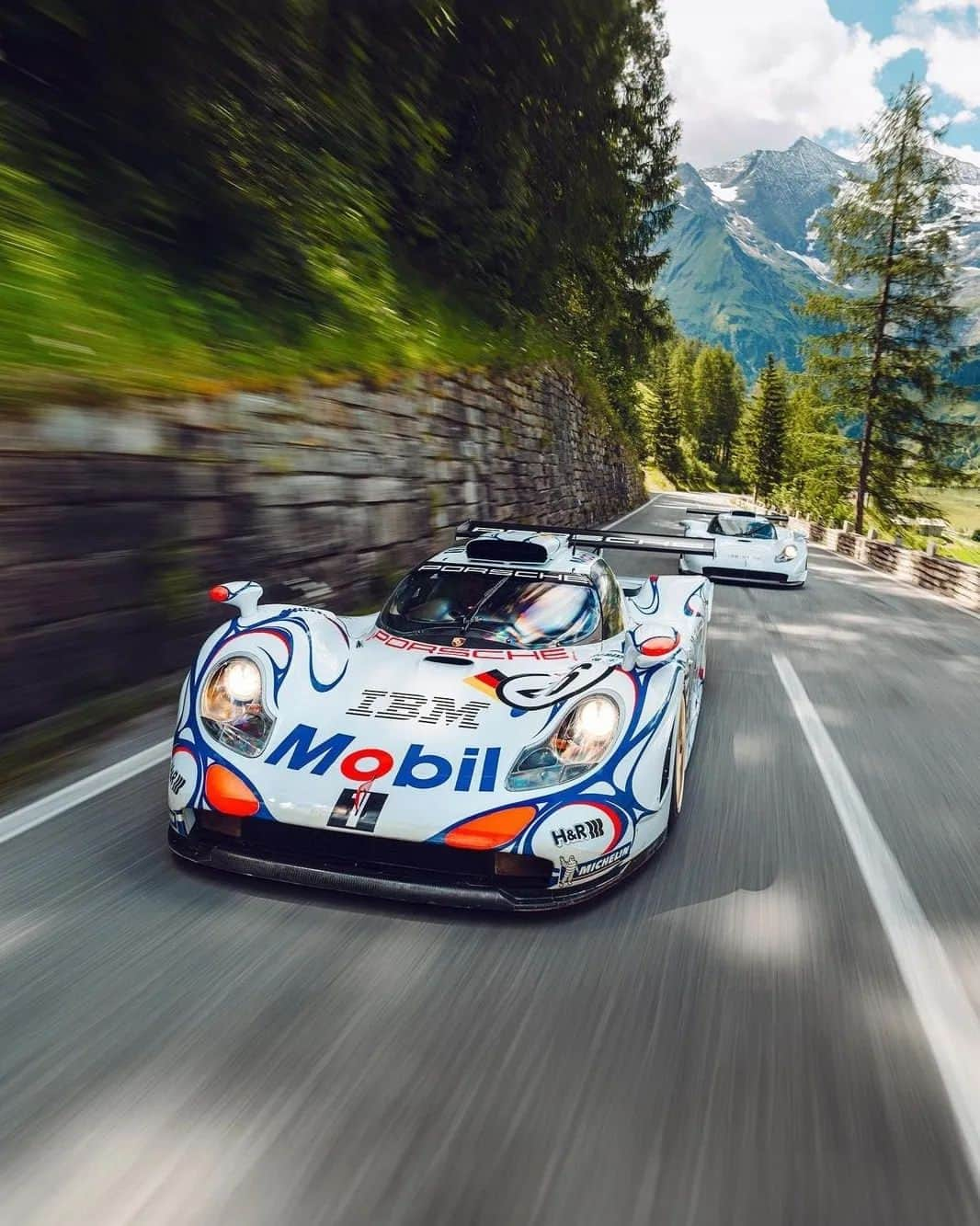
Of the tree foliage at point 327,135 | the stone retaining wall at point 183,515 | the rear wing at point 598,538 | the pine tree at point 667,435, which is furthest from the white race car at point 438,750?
the pine tree at point 667,435

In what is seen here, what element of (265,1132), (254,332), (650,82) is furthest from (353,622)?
(650,82)

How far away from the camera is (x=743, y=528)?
47.0 feet

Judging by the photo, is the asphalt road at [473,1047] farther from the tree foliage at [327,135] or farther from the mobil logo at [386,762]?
the tree foliage at [327,135]

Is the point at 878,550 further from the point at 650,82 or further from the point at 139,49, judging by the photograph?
the point at 139,49

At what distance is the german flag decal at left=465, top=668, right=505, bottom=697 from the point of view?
353 centimetres

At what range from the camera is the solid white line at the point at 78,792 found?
3477mm

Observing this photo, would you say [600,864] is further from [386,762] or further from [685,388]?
[685,388]

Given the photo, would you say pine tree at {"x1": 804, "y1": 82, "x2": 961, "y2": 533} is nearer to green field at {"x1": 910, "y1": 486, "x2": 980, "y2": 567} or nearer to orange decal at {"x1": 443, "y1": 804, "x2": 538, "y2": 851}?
green field at {"x1": 910, "y1": 486, "x2": 980, "y2": 567}

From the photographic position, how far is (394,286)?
462 inches

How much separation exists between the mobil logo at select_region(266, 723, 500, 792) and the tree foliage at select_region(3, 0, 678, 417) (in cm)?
522

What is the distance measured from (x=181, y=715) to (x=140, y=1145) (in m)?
1.73

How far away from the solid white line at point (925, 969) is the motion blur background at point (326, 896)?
20 mm

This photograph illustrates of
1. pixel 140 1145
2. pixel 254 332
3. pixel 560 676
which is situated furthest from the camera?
pixel 254 332

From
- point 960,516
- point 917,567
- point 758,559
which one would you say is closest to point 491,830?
point 758,559
